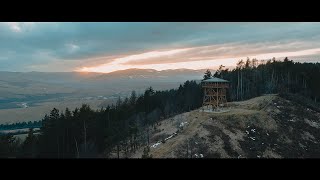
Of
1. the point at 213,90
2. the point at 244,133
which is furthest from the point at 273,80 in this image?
the point at 244,133

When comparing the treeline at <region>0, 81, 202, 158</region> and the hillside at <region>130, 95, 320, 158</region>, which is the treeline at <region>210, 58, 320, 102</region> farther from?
the treeline at <region>0, 81, 202, 158</region>

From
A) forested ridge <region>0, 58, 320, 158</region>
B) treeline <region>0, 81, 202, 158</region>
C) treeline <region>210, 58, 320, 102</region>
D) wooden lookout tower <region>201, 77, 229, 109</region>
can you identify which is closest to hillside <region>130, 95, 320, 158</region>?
wooden lookout tower <region>201, 77, 229, 109</region>

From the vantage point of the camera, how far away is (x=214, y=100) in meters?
48.3

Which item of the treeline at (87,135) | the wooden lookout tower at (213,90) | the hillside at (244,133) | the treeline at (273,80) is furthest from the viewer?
the treeline at (273,80)

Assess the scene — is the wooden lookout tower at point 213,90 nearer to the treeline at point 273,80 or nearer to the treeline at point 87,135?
the treeline at point 87,135

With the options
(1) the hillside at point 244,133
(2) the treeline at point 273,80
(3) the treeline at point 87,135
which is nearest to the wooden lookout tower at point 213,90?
(1) the hillside at point 244,133

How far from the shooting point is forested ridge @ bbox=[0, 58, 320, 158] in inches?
1614

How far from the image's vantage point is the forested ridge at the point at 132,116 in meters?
41.0

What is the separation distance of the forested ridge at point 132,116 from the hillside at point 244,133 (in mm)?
4456

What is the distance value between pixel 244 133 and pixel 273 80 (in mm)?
27992
